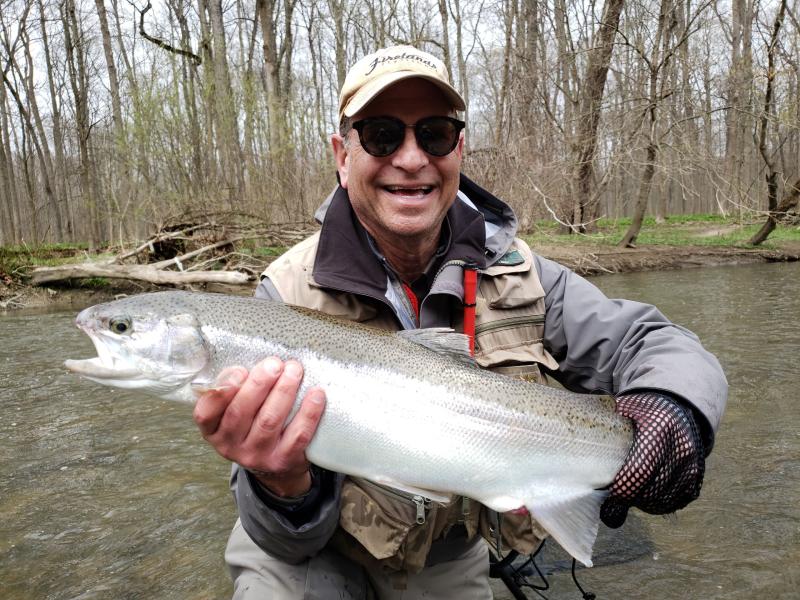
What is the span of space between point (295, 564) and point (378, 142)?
5.53 feet

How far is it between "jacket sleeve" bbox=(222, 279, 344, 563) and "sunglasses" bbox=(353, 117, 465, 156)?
4.29 ft

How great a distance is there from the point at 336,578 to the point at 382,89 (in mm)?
1893

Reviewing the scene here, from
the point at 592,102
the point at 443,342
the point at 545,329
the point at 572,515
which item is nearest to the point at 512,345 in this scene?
the point at 545,329

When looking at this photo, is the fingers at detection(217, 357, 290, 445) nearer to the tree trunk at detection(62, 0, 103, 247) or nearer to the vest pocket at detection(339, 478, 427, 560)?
the vest pocket at detection(339, 478, 427, 560)

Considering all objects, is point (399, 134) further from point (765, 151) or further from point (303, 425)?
point (765, 151)

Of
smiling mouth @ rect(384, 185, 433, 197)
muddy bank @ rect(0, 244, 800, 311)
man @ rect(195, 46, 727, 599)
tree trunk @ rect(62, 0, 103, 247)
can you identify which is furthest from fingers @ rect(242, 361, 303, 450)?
tree trunk @ rect(62, 0, 103, 247)

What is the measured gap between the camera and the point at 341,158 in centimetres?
279

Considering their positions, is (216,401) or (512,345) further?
(512,345)

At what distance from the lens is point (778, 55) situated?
50.8 feet

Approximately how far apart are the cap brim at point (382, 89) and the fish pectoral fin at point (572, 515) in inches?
62.7

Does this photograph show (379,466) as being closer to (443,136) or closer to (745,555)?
(443,136)

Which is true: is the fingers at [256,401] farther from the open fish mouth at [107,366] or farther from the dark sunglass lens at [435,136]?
the dark sunglass lens at [435,136]

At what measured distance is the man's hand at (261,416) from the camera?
1.84 meters

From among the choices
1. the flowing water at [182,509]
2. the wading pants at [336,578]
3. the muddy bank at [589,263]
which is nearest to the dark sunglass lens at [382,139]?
the wading pants at [336,578]
